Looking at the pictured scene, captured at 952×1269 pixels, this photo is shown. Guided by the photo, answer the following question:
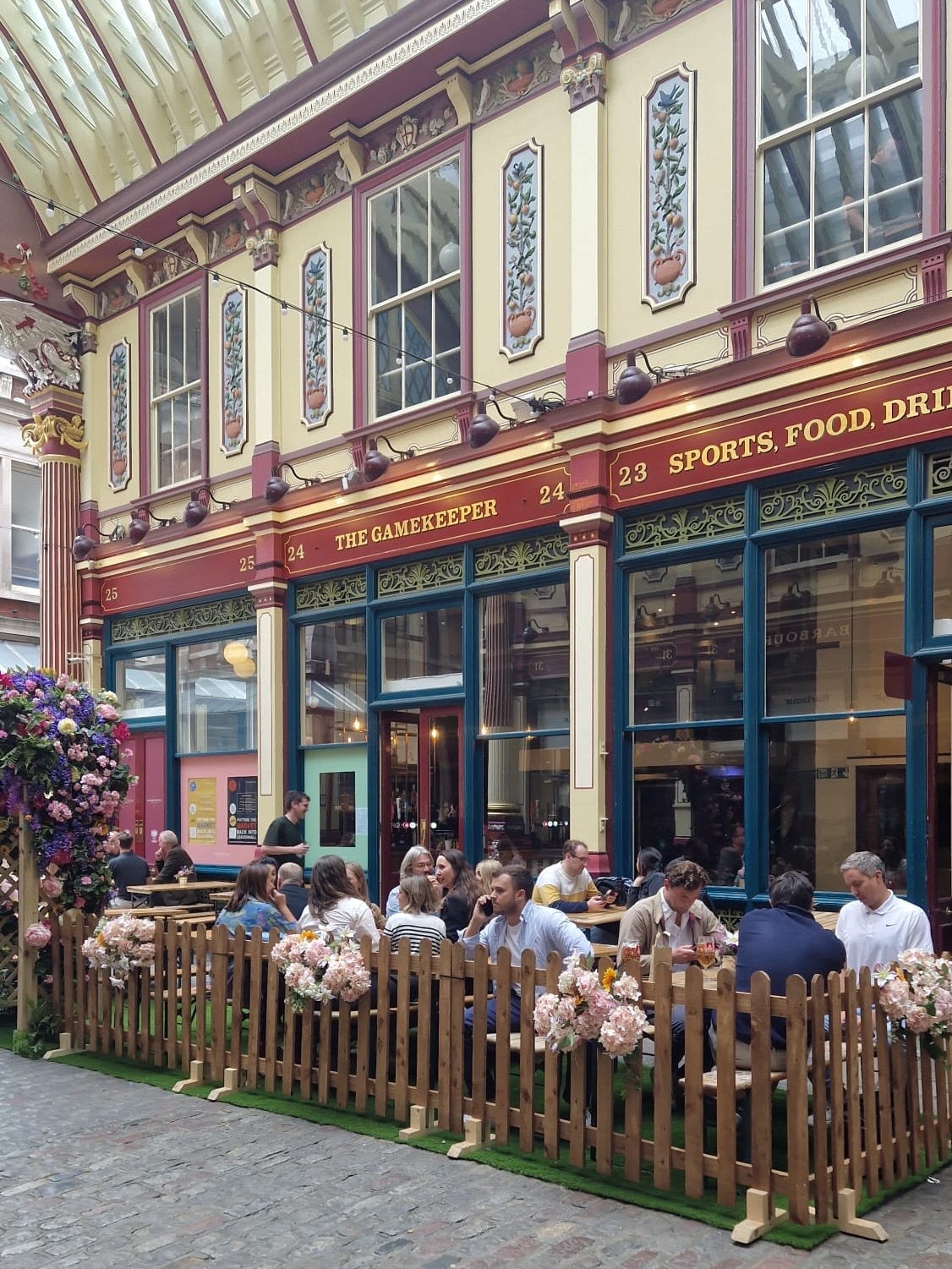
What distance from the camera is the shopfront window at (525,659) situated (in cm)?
1113

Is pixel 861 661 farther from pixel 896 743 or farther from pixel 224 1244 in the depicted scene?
pixel 224 1244

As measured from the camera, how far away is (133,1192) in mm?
5512

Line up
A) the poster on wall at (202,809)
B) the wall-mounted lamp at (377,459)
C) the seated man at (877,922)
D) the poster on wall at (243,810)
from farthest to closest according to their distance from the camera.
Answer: the poster on wall at (202,809), the poster on wall at (243,810), the wall-mounted lamp at (377,459), the seated man at (877,922)

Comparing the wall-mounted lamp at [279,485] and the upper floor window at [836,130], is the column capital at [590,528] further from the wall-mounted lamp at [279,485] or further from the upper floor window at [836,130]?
the wall-mounted lamp at [279,485]

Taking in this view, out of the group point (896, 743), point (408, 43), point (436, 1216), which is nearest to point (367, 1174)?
point (436, 1216)

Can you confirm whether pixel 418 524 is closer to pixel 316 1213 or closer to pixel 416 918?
pixel 416 918

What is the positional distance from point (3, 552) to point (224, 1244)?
21739 mm

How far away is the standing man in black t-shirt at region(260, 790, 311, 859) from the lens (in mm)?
12445

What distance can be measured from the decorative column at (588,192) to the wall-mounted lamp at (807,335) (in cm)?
210

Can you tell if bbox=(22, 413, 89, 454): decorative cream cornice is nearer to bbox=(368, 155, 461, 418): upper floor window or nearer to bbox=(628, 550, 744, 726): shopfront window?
bbox=(368, 155, 461, 418): upper floor window

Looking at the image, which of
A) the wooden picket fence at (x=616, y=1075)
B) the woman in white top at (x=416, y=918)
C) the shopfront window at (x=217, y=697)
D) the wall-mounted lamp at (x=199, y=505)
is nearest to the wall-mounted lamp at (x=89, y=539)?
the wall-mounted lamp at (x=199, y=505)

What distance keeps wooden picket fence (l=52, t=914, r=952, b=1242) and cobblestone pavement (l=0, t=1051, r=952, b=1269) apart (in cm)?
22

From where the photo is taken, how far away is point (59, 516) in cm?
1703

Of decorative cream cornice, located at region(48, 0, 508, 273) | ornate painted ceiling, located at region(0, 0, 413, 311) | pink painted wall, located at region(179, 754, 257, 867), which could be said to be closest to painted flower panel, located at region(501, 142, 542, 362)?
decorative cream cornice, located at region(48, 0, 508, 273)
